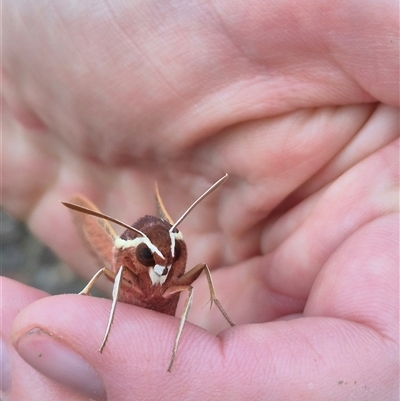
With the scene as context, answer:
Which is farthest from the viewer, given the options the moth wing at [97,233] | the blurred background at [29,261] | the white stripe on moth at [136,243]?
the blurred background at [29,261]

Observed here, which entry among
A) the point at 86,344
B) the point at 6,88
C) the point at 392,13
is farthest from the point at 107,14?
the point at 86,344

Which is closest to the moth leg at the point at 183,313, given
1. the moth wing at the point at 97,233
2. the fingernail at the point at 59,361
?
the fingernail at the point at 59,361

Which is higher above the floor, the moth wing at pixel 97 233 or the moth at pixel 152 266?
the moth at pixel 152 266

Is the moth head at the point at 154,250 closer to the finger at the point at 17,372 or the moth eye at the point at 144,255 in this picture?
the moth eye at the point at 144,255

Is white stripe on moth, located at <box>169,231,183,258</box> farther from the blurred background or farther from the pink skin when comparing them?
the blurred background

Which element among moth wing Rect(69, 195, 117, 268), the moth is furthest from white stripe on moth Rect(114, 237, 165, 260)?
moth wing Rect(69, 195, 117, 268)

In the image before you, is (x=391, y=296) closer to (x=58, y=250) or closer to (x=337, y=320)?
(x=337, y=320)

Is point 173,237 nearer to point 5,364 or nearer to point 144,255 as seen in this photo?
point 144,255
